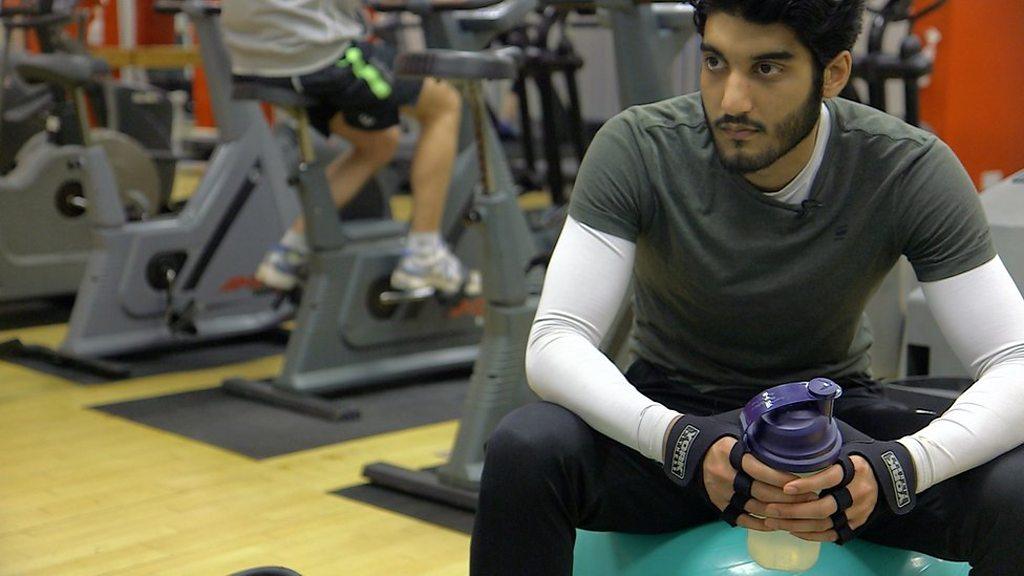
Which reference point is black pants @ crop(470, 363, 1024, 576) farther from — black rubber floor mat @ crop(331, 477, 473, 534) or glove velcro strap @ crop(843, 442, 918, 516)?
black rubber floor mat @ crop(331, 477, 473, 534)

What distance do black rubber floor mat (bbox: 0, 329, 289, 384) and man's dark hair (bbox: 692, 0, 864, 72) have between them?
292 centimetres

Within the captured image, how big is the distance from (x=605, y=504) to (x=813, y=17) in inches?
25.6

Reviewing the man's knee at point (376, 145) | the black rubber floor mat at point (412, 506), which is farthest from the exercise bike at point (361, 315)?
the black rubber floor mat at point (412, 506)

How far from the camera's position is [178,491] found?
3018mm

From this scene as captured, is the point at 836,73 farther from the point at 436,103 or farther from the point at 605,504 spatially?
the point at 436,103

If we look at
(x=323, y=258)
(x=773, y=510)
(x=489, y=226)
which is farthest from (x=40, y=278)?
(x=773, y=510)

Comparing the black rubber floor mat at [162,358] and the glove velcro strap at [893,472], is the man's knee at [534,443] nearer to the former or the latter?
the glove velcro strap at [893,472]

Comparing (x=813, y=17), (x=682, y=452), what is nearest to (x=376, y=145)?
(x=813, y=17)

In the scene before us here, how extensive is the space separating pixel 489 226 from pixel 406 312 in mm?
1076

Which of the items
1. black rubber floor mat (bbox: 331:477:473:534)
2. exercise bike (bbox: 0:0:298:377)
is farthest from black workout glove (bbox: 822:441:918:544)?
exercise bike (bbox: 0:0:298:377)

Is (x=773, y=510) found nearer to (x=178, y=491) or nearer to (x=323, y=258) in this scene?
(x=178, y=491)

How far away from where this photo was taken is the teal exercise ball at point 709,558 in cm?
163

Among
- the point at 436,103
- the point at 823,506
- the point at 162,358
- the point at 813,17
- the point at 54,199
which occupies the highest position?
the point at 813,17

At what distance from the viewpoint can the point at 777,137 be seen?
→ 1657mm
